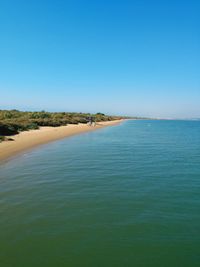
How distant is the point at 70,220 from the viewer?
847 centimetres

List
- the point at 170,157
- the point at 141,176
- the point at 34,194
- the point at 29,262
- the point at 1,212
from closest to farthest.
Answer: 1. the point at 29,262
2. the point at 1,212
3. the point at 34,194
4. the point at 141,176
5. the point at 170,157

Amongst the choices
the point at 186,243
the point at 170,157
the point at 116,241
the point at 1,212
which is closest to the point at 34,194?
the point at 1,212

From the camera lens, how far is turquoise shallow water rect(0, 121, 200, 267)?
6.42 meters

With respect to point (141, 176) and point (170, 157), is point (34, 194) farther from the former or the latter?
point (170, 157)

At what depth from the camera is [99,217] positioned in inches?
343

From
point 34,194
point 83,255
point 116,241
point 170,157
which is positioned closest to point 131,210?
point 116,241

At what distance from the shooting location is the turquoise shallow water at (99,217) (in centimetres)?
642

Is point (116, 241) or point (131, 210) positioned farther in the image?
point (131, 210)

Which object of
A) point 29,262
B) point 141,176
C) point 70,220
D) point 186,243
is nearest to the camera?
point 29,262

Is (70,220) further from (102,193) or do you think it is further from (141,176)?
(141,176)

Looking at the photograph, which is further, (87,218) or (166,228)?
(87,218)

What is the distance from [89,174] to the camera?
14.8 m

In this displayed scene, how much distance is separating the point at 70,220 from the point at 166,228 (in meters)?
2.83

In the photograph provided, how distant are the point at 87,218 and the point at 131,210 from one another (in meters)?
1.60
